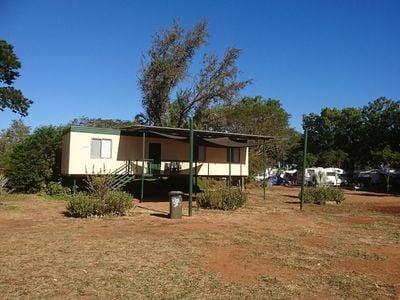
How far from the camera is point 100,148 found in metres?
22.2

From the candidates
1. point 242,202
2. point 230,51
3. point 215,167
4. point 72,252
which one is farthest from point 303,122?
point 72,252

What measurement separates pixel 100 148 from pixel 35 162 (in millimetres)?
3739

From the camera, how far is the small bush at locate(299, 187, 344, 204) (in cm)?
2162

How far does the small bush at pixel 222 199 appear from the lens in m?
17.1

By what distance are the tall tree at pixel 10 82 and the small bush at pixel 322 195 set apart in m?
23.7

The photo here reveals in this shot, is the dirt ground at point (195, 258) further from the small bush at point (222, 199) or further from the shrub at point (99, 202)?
the small bush at point (222, 199)

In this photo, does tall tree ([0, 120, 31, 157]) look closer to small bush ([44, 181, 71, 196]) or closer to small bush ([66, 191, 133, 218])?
small bush ([44, 181, 71, 196])

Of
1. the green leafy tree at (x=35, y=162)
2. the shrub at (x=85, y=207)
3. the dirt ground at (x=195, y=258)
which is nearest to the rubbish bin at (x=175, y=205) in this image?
the dirt ground at (x=195, y=258)

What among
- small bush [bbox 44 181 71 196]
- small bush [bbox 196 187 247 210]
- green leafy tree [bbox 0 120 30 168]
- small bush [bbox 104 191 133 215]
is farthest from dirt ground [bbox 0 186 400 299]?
green leafy tree [bbox 0 120 30 168]

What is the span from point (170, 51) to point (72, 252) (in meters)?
30.0

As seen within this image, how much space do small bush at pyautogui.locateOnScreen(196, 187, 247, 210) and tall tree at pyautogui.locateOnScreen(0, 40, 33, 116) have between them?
2263 centimetres

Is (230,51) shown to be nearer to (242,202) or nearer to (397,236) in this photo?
(242,202)

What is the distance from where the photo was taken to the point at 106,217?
553 inches

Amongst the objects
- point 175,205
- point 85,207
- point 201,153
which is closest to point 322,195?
point 201,153
